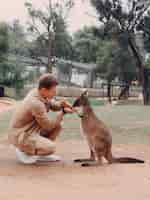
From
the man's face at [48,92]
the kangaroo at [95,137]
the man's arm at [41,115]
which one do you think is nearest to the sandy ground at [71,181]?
the kangaroo at [95,137]

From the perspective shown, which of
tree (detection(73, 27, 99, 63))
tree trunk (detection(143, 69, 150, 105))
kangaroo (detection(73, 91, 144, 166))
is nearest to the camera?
kangaroo (detection(73, 91, 144, 166))

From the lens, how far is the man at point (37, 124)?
17.1 feet

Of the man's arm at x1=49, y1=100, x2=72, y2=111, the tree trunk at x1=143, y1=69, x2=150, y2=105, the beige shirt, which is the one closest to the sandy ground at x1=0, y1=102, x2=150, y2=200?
the beige shirt

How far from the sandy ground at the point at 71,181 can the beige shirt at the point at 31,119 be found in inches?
16.3

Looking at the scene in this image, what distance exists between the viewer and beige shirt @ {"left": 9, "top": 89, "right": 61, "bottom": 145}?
5188 mm

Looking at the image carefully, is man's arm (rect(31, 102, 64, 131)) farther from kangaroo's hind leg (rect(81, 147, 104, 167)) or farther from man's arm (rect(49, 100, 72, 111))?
kangaroo's hind leg (rect(81, 147, 104, 167))

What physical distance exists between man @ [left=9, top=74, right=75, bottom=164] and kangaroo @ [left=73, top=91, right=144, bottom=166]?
0.24 m

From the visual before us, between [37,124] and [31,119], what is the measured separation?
0.10 metres

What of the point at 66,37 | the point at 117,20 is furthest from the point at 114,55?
the point at 66,37

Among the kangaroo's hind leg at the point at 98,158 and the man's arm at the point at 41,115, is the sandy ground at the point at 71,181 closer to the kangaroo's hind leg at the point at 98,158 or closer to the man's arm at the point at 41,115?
the kangaroo's hind leg at the point at 98,158

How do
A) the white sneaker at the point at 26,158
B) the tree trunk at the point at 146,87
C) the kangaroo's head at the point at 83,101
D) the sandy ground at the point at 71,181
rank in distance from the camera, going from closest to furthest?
1. the sandy ground at the point at 71,181
2. the white sneaker at the point at 26,158
3. the kangaroo's head at the point at 83,101
4. the tree trunk at the point at 146,87

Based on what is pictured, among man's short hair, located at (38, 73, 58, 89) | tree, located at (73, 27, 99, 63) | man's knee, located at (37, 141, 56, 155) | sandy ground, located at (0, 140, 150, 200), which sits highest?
tree, located at (73, 27, 99, 63)

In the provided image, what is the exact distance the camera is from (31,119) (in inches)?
211

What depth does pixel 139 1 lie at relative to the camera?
2734 cm
